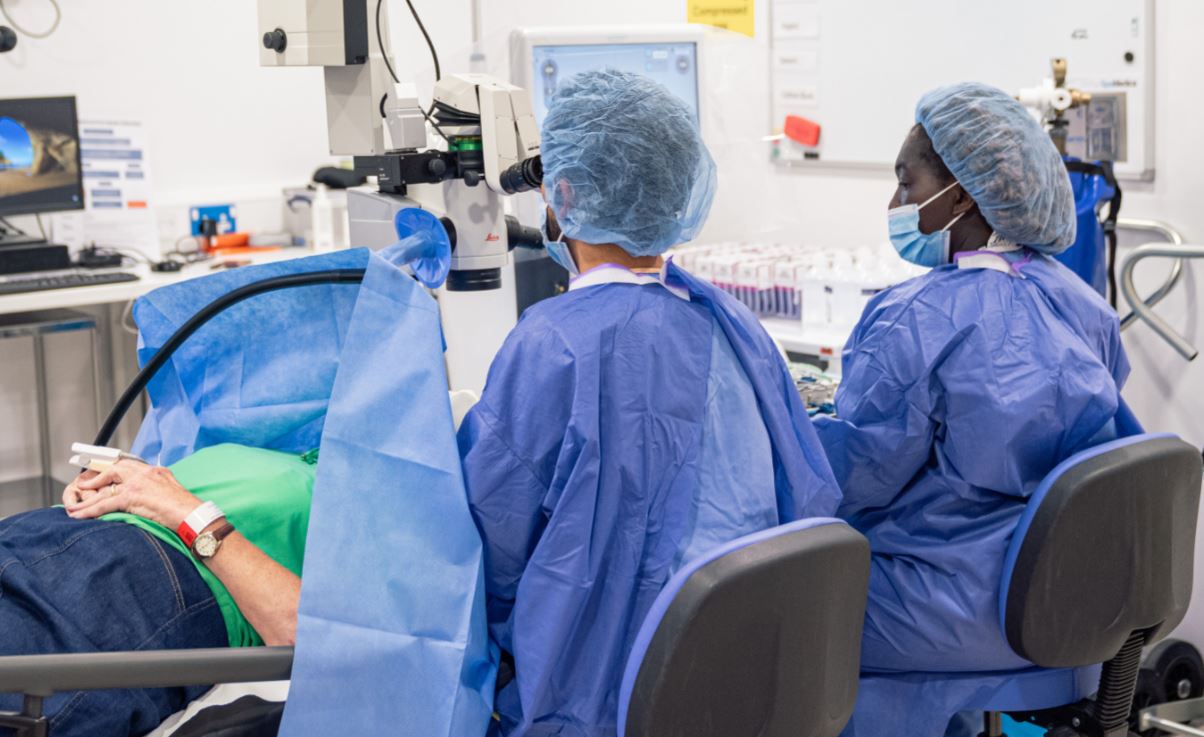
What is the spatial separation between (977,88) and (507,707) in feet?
3.55

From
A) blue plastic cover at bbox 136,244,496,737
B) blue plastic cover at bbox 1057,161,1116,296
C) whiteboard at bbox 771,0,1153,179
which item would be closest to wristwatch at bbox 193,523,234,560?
blue plastic cover at bbox 136,244,496,737

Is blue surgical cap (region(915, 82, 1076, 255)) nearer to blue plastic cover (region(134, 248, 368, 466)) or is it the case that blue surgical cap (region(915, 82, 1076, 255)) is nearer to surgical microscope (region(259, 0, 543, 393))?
surgical microscope (region(259, 0, 543, 393))

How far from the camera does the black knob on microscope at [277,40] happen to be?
5.88 feet

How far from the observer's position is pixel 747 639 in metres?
1.30

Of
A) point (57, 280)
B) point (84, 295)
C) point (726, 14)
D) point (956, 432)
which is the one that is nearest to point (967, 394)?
point (956, 432)

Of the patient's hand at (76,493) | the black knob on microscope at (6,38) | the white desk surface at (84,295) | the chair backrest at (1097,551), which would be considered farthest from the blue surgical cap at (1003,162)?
the black knob on microscope at (6,38)

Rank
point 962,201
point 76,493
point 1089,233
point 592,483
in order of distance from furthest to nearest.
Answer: point 1089,233 < point 962,201 < point 76,493 < point 592,483

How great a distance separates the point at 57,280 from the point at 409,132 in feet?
6.65

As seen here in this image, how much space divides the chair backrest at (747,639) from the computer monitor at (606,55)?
144cm

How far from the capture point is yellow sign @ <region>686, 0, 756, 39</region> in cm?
359

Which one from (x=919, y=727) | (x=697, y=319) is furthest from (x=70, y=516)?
(x=919, y=727)

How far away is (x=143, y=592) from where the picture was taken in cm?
148

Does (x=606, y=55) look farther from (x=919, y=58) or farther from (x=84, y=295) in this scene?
(x=84, y=295)

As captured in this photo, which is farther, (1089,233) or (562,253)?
(1089,233)
